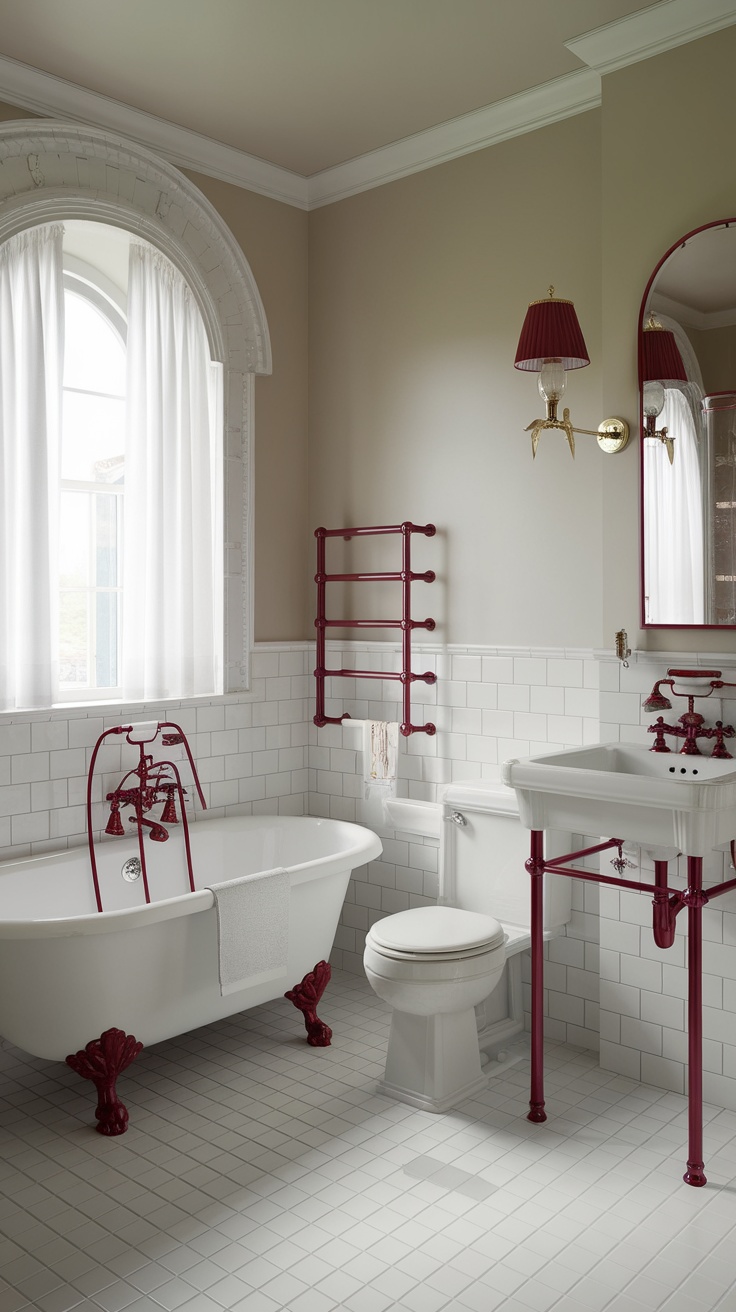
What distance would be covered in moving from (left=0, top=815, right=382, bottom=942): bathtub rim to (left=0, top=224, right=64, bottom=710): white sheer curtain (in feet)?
2.23

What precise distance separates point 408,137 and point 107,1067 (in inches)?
137

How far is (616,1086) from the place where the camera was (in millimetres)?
3148

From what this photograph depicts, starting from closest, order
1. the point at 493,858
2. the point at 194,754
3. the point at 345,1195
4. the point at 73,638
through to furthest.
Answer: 1. the point at 345,1195
2. the point at 493,858
3. the point at 73,638
4. the point at 194,754

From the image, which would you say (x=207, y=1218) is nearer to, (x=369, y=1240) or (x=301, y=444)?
(x=369, y=1240)

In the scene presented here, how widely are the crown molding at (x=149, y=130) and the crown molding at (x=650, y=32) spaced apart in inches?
57.4

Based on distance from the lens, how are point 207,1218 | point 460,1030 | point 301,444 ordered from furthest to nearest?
point 301,444, point 460,1030, point 207,1218

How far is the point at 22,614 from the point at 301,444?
61.7 inches

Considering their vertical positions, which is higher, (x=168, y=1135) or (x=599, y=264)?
(x=599, y=264)

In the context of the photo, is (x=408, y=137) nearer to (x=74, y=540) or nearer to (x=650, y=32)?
(x=650, y=32)

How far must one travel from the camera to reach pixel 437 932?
118 inches

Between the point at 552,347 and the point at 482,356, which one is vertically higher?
the point at 482,356

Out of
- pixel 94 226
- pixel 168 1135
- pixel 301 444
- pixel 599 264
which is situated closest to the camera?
pixel 168 1135

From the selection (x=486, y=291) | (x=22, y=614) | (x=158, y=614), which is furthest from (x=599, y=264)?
(x=22, y=614)

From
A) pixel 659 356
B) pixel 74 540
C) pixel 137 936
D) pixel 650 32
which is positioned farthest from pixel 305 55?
pixel 137 936
